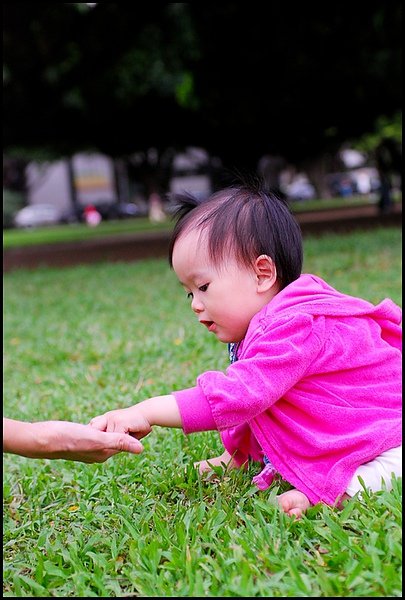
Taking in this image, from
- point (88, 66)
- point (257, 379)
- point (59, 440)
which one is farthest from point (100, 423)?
point (88, 66)

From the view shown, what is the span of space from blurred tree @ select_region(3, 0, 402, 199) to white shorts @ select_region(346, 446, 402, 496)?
972 cm

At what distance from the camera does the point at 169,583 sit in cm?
181

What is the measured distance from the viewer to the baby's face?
2268 millimetres

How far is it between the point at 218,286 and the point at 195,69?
12.9 metres

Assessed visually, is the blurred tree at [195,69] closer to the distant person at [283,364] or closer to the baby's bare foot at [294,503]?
the distant person at [283,364]

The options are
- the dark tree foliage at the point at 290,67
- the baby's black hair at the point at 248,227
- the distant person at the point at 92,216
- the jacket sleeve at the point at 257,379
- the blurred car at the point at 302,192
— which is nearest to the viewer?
the jacket sleeve at the point at 257,379

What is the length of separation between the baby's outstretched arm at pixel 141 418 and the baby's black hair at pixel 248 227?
45cm

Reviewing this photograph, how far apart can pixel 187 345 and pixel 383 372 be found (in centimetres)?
267

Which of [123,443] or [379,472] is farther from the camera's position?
[379,472]

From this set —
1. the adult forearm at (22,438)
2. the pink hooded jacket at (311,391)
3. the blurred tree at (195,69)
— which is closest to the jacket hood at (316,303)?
the pink hooded jacket at (311,391)

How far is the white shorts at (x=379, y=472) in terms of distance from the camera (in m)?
2.18

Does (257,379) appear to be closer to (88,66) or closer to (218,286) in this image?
(218,286)

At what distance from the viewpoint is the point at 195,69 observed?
47.5ft

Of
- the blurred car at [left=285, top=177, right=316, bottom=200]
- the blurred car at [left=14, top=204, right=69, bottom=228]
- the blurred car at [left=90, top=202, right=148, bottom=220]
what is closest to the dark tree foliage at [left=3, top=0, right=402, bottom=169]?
the blurred car at [left=90, top=202, right=148, bottom=220]
